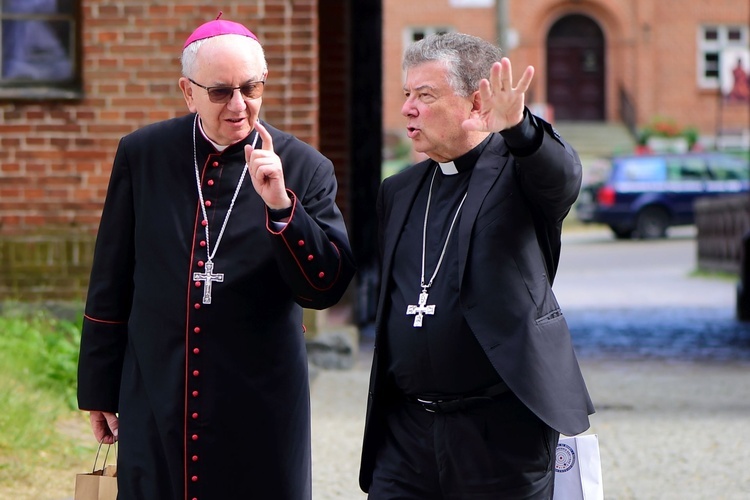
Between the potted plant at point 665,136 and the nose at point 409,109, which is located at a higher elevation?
the potted plant at point 665,136

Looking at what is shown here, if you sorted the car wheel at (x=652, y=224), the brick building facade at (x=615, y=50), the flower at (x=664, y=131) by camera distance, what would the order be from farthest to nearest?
the brick building facade at (x=615, y=50) < the flower at (x=664, y=131) < the car wheel at (x=652, y=224)

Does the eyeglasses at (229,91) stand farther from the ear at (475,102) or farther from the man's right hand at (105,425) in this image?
the man's right hand at (105,425)

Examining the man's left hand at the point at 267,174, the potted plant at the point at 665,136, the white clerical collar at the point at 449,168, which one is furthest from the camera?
the potted plant at the point at 665,136

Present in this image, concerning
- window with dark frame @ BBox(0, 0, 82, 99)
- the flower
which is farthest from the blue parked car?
window with dark frame @ BBox(0, 0, 82, 99)

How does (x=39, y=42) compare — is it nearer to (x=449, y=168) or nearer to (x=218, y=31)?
(x=218, y=31)

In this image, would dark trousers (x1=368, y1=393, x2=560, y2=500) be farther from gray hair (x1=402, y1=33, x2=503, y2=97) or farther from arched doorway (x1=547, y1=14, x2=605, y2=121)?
arched doorway (x1=547, y1=14, x2=605, y2=121)

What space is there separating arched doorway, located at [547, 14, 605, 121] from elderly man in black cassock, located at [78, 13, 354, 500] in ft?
133

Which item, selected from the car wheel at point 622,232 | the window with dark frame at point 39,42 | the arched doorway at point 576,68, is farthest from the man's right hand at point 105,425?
the arched doorway at point 576,68

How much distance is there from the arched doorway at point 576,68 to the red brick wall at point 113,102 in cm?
3498

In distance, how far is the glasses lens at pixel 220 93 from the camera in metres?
3.80

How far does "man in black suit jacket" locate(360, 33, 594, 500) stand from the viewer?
3740 millimetres

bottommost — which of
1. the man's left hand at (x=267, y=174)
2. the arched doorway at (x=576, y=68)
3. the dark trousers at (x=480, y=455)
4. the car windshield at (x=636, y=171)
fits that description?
the dark trousers at (x=480, y=455)

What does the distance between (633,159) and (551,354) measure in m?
26.8

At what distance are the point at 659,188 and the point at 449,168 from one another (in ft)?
86.7
